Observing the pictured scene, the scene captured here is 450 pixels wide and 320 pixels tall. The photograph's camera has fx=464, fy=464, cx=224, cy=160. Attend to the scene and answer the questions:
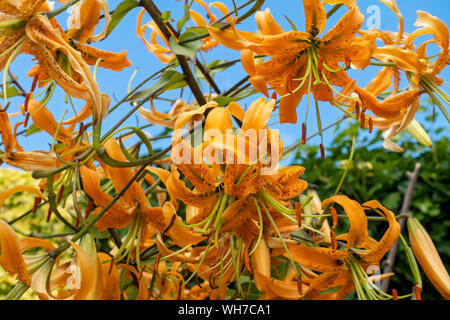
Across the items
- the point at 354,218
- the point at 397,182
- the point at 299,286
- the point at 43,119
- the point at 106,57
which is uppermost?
the point at 397,182

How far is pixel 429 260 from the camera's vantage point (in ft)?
2.80

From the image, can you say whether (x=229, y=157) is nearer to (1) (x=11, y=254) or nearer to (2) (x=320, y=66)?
(2) (x=320, y=66)

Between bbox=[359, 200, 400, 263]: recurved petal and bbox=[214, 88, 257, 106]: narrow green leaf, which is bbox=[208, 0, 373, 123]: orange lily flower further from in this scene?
bbox=[359, 200, 400, 263]: recurved petal

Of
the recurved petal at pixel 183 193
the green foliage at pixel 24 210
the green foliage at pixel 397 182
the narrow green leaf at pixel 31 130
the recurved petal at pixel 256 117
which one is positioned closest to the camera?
the recurved petal at pixel 256 117

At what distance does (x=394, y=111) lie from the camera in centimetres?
95

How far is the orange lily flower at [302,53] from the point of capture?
843mm

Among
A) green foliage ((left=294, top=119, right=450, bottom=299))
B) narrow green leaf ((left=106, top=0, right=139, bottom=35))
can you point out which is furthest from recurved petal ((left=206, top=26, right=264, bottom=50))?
green foliage ((left=294, top=119, right=450, bottom=299))

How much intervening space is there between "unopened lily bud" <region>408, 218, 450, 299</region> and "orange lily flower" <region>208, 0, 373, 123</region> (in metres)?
0.31

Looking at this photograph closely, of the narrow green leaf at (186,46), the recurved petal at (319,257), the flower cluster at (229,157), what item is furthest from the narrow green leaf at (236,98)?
the recurved petal at (319,257)

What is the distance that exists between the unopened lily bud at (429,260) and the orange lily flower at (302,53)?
1.02 feet

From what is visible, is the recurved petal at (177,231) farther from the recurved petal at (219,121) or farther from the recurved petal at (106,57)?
the recurved petal at (106,57)

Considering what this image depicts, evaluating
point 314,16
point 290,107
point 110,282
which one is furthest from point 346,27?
point 110,282

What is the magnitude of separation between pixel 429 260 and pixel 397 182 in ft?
5.82

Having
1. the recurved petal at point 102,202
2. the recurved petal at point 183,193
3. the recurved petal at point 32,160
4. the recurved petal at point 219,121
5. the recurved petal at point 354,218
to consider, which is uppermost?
the recurved petal at point 32,160
